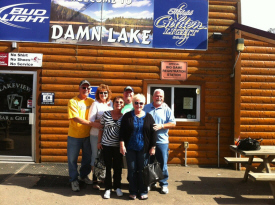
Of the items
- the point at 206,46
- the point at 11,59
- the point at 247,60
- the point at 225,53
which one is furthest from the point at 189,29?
the point at 11,59

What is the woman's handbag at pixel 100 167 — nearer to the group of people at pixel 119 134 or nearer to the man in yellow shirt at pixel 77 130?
the group of people at pixel 119 134

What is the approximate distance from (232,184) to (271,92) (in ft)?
8.69

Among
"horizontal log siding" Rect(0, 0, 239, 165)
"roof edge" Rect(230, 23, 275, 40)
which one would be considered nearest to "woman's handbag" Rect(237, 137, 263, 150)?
"horizontal log siding" Rect(0, 0, 239, 165)

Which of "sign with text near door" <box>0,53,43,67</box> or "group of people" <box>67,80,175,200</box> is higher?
"sign with text near door" <box>0,53,43,67</box>

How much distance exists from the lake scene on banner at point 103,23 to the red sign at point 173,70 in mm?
643

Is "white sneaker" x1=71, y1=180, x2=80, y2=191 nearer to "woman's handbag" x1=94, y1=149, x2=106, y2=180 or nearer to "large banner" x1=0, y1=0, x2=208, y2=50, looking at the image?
"woman's handbag" x1=94, y1=149, x2=106, y2=180

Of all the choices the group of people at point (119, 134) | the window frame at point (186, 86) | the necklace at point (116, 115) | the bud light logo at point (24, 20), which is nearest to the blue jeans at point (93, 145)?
the group of people at point (119, 134)

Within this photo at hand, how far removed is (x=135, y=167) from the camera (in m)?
4.38

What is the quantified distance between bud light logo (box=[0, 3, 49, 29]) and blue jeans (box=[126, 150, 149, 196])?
4.15m

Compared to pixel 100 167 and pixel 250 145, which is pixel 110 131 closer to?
pixel 100 167

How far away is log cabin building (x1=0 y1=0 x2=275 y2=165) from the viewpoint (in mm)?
6512

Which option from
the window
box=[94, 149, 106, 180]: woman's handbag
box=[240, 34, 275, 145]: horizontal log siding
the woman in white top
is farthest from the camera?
the window

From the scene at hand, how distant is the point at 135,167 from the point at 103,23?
378 cm

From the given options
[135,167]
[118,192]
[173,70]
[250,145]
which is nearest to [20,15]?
[173,70]
